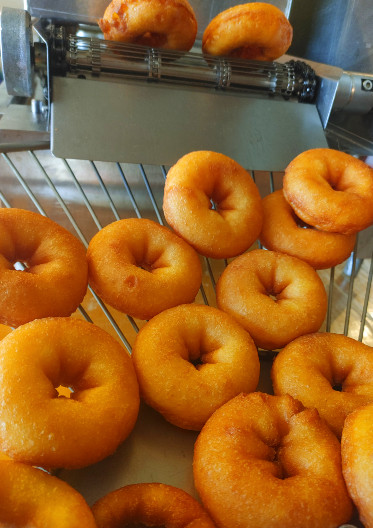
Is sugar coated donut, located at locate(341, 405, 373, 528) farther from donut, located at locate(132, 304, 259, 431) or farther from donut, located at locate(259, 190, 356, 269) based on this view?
donut, located at locate(259, 190, 356, 269)

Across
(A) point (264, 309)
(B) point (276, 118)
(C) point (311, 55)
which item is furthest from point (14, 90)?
(C) point (311, 55)

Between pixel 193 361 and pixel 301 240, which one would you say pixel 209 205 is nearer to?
pixel 301 240

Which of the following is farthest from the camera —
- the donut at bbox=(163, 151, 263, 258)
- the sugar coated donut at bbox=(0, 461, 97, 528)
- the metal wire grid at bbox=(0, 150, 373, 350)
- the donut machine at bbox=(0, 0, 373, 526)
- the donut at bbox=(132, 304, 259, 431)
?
the metal wire grid at bbox=(0, 150, 373, 350)

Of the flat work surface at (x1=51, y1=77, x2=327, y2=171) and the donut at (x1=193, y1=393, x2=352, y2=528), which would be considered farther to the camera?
the flat work surface at (x1=51, y1=77, x2=327, y2=171)

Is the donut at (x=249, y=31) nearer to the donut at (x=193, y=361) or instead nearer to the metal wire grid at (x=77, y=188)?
the metal wire grid at (x=77, y=188)

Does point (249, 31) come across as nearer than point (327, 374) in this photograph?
No

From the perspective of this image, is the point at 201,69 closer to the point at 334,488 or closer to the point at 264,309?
the point at 264,309

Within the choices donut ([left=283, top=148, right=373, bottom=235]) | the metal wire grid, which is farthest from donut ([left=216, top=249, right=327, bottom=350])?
the metal wire grid

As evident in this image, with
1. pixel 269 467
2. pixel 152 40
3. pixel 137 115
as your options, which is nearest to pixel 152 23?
pixel 152 40
